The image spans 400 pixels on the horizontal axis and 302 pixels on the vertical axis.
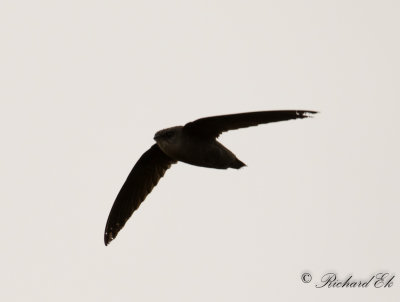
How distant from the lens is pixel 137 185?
9.83m

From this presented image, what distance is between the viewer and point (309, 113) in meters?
7.52

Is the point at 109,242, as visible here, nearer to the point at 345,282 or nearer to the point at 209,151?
the point at 209,151

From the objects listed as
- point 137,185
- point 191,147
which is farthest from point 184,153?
point 137,185

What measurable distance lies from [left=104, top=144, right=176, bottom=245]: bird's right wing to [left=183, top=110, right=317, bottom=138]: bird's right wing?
1.20 meters

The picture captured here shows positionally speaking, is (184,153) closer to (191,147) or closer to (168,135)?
(191,147)

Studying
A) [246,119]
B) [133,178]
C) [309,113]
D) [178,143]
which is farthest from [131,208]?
[309,113]

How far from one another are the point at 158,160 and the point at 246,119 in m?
1.99

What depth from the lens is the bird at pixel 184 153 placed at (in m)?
8.09

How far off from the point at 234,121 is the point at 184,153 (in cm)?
75

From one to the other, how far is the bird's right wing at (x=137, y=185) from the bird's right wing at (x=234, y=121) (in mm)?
1198

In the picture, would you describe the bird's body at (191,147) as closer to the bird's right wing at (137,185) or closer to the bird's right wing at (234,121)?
the bird's right wing at (234,121)

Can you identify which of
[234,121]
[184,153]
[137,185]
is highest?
[234,121]

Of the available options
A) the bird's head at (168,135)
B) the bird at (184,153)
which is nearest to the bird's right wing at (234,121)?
the bird at (184,153)

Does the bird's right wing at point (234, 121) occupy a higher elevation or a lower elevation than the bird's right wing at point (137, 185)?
higher
